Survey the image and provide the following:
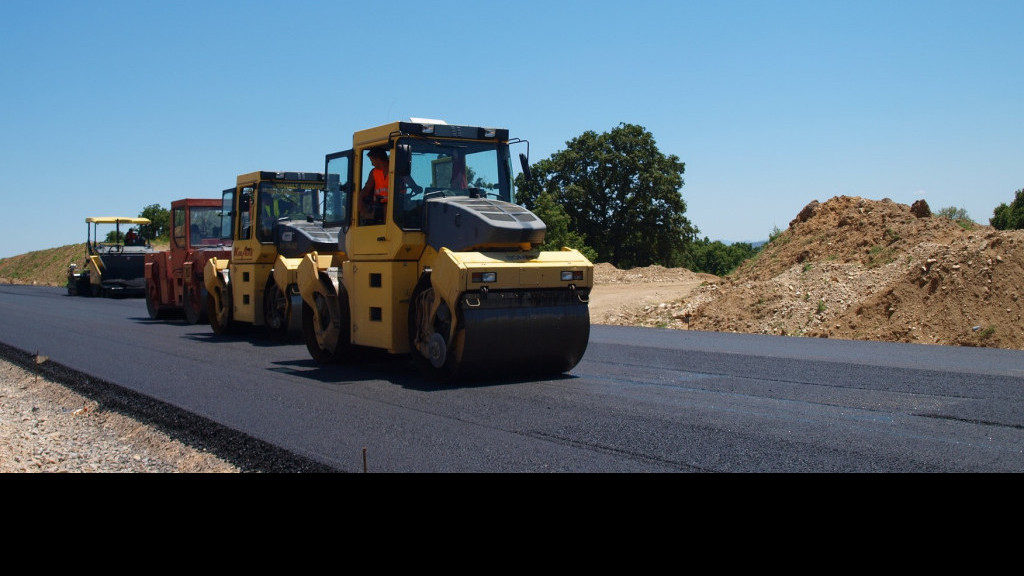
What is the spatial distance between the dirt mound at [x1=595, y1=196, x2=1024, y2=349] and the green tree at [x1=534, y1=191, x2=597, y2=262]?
20934 mm

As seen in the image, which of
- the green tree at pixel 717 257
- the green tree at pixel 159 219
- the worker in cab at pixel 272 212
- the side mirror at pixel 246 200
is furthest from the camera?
the green tree at pixel 717 257

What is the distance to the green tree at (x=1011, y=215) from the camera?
47.2 m

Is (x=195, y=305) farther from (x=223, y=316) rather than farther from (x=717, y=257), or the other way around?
(x=717, y=257)

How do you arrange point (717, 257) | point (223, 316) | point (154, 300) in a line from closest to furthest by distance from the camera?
1. point (223, 316)
2. point (154, 300)
3. point (717, 257)

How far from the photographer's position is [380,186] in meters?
10.1

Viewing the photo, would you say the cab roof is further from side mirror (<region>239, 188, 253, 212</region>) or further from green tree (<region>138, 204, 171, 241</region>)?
green tree (<region>138, 204, 171, 241</region>)

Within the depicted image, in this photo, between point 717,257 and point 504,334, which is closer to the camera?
point 504,334

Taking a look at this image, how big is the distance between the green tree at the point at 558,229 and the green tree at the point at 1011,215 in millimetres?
21428

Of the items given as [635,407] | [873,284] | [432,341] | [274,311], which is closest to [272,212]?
[274,311]

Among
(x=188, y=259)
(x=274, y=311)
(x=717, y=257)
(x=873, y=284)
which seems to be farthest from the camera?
(x=717, y=257)

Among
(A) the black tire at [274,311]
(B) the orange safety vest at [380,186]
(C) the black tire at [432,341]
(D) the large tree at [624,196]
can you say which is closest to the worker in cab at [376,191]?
(B) the orange safety vest at [380,186]

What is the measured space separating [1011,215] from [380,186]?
4711 cm

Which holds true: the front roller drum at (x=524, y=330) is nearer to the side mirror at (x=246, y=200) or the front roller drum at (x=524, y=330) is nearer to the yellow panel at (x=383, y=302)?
the yellow panel at (x=383, y=302)
